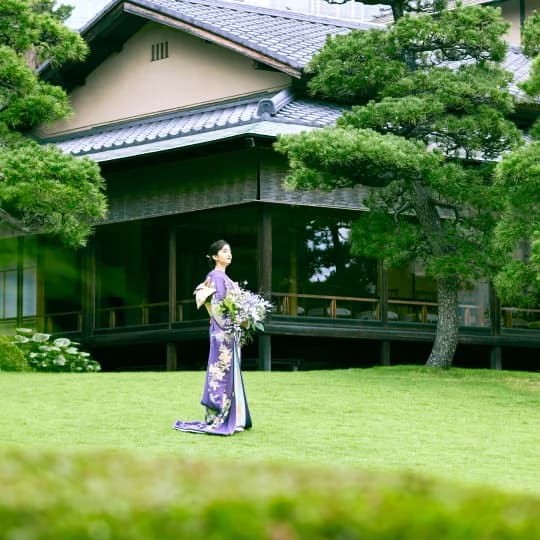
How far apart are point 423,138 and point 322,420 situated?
6529mm

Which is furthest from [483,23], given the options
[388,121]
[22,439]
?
[22,439]

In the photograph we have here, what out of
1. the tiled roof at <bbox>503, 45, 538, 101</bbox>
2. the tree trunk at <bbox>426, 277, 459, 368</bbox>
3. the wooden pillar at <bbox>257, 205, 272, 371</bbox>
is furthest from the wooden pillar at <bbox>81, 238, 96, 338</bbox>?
the tiled roof at <bbox>503, 45, 538, 101</bbox>

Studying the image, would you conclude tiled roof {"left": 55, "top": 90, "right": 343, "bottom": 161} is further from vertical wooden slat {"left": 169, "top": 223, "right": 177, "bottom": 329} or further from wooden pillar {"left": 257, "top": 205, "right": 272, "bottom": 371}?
vertical wooden slat {"left": 169, "top": 223, "right": 177, "bottom": 329}

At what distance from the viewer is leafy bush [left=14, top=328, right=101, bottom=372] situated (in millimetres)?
19688

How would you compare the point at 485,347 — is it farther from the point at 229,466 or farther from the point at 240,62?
the point at 229,466

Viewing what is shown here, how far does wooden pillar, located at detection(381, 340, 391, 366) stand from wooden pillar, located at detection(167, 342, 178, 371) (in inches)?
139

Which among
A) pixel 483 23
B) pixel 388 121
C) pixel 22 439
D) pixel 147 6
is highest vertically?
pixel 147 6

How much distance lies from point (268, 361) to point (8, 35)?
637cm

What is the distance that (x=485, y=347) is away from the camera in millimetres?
23578

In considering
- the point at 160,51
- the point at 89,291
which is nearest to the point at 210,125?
the point at 160,51

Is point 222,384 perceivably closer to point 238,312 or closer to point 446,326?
point 238,312

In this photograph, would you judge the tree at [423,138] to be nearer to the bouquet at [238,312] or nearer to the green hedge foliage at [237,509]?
the bouquet at [238,312]

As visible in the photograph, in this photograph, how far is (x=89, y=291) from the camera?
2330cm

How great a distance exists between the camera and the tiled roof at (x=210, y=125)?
20.6 metres
